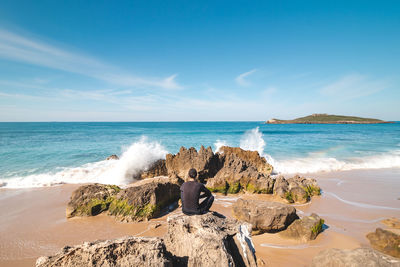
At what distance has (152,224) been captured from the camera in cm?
596

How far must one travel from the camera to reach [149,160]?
39.7ft

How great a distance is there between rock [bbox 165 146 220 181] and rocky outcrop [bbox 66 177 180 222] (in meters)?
3.52

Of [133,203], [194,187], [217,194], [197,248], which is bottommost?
[217,194]

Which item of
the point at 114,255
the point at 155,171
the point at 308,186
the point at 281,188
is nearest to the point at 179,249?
the point at 114,255

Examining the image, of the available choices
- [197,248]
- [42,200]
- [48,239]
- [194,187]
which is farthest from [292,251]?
[42,200]

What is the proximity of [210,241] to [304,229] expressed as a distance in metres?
3.75

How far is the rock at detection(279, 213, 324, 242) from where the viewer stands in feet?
16.7

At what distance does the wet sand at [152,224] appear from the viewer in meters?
4.80

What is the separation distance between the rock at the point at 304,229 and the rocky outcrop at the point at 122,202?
408cm

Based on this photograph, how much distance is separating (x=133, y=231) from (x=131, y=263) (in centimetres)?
397

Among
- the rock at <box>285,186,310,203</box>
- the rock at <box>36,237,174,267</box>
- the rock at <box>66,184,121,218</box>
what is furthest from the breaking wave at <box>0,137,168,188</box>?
the rock at <box>36,237,174,267</box>

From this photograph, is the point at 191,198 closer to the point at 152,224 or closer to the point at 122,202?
the point at 152,224

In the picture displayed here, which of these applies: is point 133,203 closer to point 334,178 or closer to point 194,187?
point 194,187

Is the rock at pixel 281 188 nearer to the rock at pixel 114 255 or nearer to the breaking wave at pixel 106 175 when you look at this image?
the rock at pixel 114 255
